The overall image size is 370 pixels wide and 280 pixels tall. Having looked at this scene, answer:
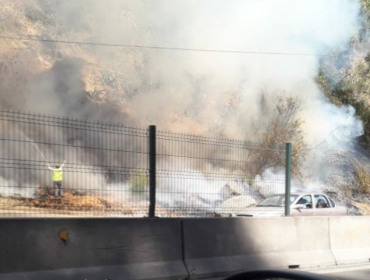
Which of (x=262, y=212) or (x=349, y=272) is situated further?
(x=262, y=212)

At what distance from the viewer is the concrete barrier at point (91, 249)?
262 inches

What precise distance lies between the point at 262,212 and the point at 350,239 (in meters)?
3.86

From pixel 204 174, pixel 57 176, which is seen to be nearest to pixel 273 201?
pixel 204 174

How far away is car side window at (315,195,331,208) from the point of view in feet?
54.7

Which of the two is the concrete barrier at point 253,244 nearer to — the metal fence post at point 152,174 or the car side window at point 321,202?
the metal fence post at point 152,174

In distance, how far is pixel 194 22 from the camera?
99.5ft

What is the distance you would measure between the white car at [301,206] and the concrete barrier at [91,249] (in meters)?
6.63

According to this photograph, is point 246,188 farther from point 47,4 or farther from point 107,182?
point 47,4

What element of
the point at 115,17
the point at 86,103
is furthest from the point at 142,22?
the point at 86,103

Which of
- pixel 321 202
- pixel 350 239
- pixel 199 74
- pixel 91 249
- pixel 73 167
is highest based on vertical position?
pixel 199 74

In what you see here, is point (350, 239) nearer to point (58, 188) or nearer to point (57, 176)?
point (58, 188)

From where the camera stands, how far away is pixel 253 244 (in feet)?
29.8

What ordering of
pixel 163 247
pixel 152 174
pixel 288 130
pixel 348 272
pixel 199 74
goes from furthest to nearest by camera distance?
pixel 199 74 → pixel 288 130 → pixel 348 272 → pixel 152 174 → pixel 163 247

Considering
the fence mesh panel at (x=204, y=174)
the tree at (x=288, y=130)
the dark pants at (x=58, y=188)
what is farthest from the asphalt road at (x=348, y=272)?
the tree at (x=288, y=130)
